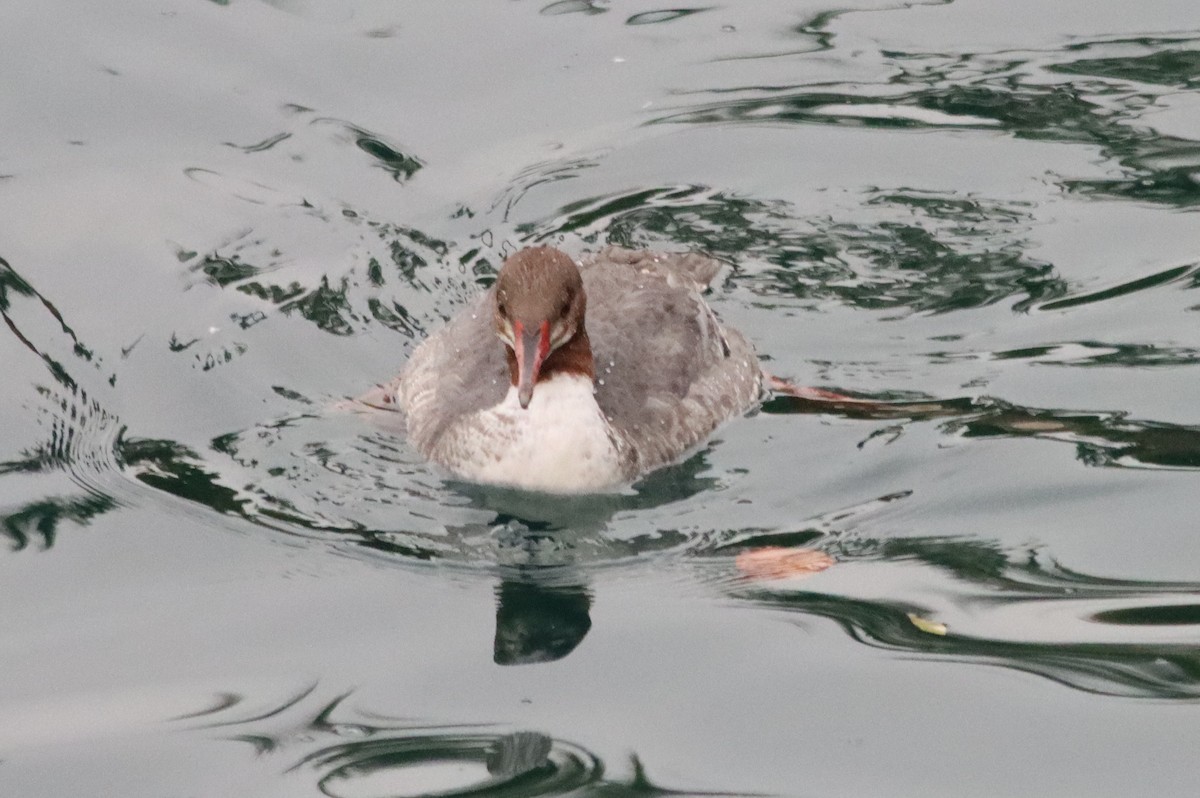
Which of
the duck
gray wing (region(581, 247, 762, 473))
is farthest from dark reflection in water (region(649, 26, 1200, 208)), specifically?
gray wing (region(581, 247, 762, 473))

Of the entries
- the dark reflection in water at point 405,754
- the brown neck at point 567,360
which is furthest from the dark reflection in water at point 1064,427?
the dark reflection in water at point 405,754

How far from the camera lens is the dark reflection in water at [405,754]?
5.78 m

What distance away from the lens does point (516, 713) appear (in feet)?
20.4

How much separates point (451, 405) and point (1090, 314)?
134 inches

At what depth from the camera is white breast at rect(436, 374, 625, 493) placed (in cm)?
818

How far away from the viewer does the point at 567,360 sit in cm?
826

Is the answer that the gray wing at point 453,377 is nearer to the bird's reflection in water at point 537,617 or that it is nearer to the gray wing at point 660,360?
the gray wing at point 660,360

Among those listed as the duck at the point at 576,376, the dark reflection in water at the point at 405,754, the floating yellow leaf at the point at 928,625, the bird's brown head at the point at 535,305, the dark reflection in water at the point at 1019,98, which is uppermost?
the dark reflection in water at the point at 1019,98

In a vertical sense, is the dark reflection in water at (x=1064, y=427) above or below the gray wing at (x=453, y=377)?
below

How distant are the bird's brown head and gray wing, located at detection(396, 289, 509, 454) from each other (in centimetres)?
52

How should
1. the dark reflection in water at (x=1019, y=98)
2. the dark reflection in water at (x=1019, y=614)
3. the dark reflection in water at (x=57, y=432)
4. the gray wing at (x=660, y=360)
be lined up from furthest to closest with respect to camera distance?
the dark reflection in water at (x=1019, y=98), the gray wing at (x=660, y=360), the dark reflection in water at (x=57, y=432), the dark reflection in water at (x=1019, y=614)

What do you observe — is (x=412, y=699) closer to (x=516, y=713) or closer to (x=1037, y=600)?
(x=516, y=713)

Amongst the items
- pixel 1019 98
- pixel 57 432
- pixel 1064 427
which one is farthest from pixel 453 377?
pixel 1019 98

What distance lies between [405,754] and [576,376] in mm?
2706
